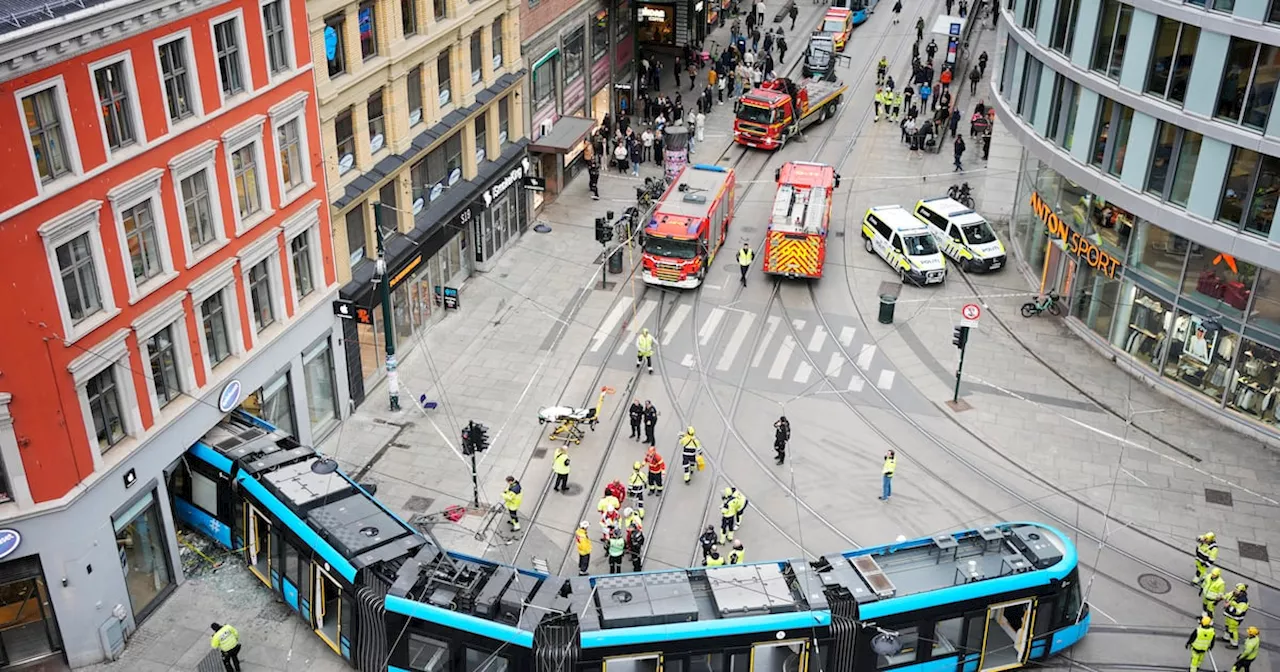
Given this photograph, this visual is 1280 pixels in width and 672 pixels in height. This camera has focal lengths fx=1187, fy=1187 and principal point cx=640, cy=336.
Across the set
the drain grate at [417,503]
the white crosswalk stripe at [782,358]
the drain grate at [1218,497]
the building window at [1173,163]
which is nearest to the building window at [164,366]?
the drain grate at [417,503]

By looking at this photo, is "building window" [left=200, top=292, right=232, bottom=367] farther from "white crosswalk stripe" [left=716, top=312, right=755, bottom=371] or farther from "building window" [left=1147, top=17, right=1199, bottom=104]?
"building window" [left=1147, top=17, right=1199, bottom=104]

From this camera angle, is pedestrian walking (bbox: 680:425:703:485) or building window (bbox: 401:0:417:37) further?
building window (bbox: 401:0:417:37)

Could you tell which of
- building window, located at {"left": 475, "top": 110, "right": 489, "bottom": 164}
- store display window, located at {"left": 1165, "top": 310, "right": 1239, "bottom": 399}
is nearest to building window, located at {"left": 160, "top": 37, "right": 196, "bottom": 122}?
building window, located at {"left": 475, "top": 110, "right": 489, "bottom": 164}

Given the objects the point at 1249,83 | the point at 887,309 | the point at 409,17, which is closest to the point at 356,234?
the point at 409,17

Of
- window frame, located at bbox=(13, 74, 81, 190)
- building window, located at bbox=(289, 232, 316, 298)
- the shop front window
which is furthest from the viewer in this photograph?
the shop front window

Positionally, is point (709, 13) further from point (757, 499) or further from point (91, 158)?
point (91, 158)

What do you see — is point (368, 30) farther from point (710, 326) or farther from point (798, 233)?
point (798, 233)

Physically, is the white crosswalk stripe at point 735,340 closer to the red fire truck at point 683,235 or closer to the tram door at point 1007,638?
the red fire truck at point 683,235
